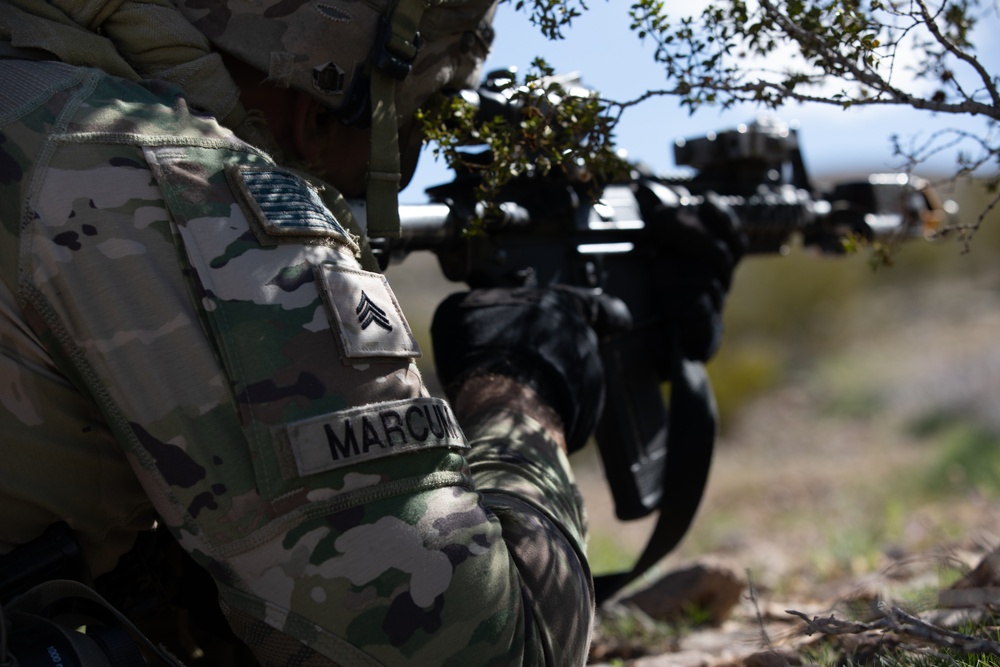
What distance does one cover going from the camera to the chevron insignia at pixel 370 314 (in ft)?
4.47

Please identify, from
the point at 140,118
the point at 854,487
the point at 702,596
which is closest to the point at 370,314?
the point at 140,118

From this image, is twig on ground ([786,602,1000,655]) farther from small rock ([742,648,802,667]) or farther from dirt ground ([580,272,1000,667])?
small rock ([742,648,802,667])

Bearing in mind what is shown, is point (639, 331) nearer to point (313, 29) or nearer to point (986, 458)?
point (313, 29)

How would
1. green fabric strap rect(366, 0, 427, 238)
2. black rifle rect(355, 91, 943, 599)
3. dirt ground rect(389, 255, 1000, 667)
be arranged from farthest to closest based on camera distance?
1. dirt ground rect(389, 255, 1000, 667)
2. black rifle rect(355, 91, 943, 599)
3. green fabric strap rect(366, 0, 427, 238)

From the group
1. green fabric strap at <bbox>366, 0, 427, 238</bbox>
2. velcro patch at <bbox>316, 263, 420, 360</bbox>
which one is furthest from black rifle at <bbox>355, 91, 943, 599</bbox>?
velcro patch at <bbox>316, 263, 420, 360</bbox>

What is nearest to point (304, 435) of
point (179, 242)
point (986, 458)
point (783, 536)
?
point (179, 242)

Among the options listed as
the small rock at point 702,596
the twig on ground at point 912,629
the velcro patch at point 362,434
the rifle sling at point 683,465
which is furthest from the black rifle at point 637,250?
the twig on ground at point 912,629

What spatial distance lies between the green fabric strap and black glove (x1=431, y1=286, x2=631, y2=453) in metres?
0.32

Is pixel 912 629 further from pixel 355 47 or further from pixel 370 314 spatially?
pixel 355 47

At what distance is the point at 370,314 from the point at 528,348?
0.63 meters

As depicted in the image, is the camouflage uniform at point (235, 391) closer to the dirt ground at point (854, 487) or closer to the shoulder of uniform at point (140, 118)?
the shoulder of uniform at point (140, 118)

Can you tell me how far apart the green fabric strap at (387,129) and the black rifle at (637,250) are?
0.12m

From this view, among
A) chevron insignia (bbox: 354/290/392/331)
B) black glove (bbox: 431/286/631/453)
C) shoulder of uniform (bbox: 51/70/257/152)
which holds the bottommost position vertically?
black glove (bbox: 431/286/631/453)

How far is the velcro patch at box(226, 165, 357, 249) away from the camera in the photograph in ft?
4.44
